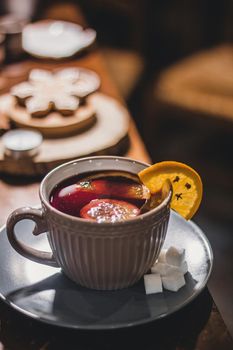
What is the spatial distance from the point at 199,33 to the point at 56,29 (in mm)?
1389

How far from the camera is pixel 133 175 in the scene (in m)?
0.86

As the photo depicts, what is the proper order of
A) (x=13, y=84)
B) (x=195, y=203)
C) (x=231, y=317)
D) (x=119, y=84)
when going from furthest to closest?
(x=119, y=84)
(x=231, y=317)
(x=13, y=84)
(x=195, y=203)

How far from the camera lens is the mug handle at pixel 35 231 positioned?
0.76 meters

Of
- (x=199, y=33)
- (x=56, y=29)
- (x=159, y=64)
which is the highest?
(x=56, y=29)

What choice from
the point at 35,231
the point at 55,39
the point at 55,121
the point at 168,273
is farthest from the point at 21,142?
the point at 55,39

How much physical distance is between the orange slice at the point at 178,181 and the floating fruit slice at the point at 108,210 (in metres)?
0.05

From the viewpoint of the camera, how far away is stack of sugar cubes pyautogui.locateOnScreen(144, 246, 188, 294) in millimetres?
754

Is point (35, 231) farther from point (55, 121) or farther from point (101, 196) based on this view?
point (55, 121)

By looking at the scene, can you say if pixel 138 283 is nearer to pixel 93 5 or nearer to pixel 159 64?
pixel 93 5

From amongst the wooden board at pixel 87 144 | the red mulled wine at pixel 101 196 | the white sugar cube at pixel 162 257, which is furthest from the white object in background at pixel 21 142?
the white sugar cube at pixel 162 257

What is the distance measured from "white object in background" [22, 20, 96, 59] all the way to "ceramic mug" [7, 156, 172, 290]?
3.31ft

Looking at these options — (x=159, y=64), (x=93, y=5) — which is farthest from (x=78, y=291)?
(x=159, y=64)

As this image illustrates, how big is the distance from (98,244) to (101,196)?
0.10m

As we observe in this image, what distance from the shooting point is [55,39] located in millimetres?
1812
